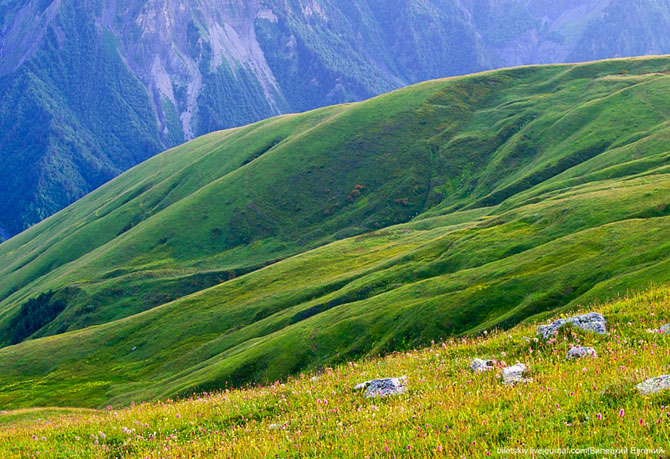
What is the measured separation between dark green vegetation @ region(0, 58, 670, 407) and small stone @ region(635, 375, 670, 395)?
29071mm

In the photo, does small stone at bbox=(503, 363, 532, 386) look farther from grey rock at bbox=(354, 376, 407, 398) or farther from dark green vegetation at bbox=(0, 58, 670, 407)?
dark green vegetation at bbox=(0, 58, 670, 407)

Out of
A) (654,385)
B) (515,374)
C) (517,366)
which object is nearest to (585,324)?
(517,366)

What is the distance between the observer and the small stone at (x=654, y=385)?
A: 9.87 meters

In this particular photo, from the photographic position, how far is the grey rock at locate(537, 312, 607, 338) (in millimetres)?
15602

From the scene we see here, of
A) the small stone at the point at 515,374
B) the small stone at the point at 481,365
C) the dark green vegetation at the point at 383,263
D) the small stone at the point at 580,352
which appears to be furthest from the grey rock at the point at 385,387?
the dark green vegetation at the point at 383,263

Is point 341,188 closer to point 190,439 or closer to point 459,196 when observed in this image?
point 459,196

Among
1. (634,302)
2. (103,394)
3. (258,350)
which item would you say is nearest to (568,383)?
(634,302)

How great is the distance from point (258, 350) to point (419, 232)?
70078 mm

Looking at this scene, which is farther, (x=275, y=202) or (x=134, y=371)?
(x=275, y=202)

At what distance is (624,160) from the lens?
114688 millimetres

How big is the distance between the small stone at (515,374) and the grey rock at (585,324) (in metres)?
3.16

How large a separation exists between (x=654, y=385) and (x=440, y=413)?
169 inches

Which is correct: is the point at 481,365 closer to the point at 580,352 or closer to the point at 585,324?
the point at 580,352

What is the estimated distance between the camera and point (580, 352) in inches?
543
